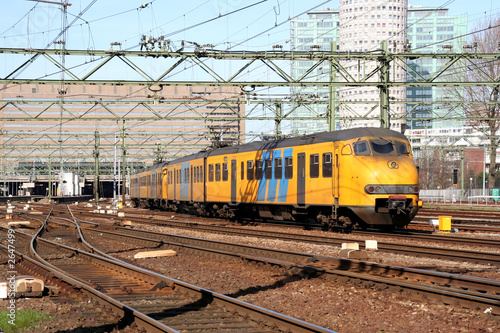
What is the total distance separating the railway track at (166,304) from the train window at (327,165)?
9.23 m

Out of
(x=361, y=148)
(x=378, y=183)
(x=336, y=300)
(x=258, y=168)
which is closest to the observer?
(x=336, y=300)

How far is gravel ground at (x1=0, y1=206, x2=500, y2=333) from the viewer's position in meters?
7.97

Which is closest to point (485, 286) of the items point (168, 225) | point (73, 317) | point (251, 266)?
point (251, 266)

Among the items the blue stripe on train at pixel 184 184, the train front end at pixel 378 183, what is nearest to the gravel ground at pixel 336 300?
the train front end at pixel 378 183

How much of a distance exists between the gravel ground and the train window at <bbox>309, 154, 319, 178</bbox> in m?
7.25

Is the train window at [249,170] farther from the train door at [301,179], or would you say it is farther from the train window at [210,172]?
the train window at [210,172]

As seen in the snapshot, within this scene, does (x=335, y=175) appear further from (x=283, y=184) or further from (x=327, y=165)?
(x=283, y=184)

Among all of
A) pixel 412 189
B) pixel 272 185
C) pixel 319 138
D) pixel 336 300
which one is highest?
pixel 319 138

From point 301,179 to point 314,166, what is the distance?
96 cm

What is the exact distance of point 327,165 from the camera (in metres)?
21.1

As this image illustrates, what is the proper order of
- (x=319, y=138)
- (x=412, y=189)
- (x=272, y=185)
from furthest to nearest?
(x=272, y=185) < (x=319, y=138) < (x=412, y=189)

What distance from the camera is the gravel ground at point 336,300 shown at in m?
7.97

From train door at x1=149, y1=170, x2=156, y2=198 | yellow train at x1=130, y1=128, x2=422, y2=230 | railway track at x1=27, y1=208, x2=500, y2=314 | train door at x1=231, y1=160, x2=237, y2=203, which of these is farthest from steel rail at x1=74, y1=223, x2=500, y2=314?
train door at x1=149, y1=170, x2=156, y2=198

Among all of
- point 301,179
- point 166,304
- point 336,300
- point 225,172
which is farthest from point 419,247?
point 225,172
